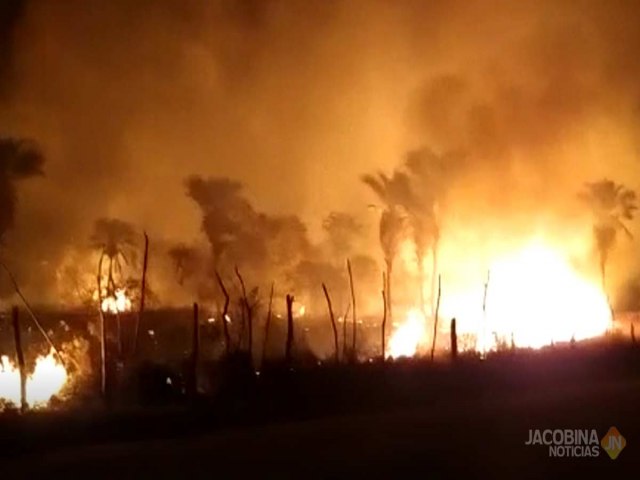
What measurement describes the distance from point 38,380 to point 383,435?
14446 millimetres

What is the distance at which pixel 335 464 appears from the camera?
14258mm

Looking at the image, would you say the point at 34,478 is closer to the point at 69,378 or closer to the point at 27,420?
the point at 27,420

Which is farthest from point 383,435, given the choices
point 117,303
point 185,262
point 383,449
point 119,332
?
point 185,262

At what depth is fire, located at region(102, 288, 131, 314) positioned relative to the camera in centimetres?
3294

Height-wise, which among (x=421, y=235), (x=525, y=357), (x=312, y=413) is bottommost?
(x=312, y=413)

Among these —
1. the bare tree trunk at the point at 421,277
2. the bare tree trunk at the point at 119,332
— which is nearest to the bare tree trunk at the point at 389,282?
the bare tree trunk at the point at 421,277

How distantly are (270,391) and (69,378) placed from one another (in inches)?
321

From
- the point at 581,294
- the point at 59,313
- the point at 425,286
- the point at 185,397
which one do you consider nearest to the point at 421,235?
the point at 425,286

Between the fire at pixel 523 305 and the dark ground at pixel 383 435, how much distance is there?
15445mm

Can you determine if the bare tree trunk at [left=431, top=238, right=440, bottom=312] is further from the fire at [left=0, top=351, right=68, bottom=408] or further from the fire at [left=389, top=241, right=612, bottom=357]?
the fire at [left=0, top=351, right=68, bottom=408]

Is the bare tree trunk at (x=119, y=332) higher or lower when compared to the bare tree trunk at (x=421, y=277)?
lower

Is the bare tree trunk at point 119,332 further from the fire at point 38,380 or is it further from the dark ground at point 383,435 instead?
the dark ground at point 383,435

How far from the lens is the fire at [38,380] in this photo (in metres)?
26.7

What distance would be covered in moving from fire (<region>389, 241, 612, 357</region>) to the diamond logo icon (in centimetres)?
2288
